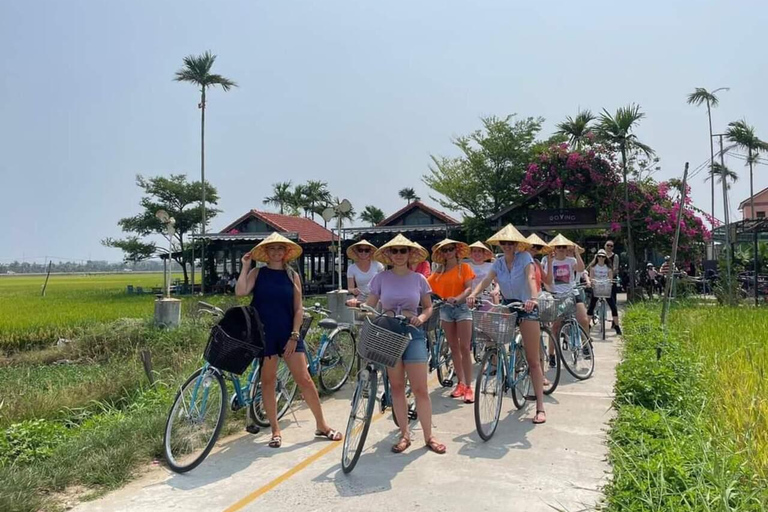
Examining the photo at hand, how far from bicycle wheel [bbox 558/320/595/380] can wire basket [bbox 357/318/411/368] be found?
362 cm

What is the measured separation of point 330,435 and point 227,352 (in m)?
1.24

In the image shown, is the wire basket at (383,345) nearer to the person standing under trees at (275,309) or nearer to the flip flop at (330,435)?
the person standing under trees at (275,309)

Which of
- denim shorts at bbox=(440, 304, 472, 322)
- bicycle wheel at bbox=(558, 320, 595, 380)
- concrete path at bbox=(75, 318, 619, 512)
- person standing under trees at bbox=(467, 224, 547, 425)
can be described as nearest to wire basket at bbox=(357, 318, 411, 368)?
concrete path at bbox=(75, 318, 619, 512)

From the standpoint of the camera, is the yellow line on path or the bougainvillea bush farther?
the bougainvillea bush

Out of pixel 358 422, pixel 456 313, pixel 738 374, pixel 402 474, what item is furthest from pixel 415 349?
pixel 738 374

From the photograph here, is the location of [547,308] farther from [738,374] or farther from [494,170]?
[494,170]

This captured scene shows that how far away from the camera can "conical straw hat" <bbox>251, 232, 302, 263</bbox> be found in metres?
4.75

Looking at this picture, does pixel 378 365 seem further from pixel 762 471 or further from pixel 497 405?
pixel 762 471

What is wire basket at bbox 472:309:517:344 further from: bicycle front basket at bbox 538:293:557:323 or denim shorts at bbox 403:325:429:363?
bicycle front basket at bbox 538:293:557:323

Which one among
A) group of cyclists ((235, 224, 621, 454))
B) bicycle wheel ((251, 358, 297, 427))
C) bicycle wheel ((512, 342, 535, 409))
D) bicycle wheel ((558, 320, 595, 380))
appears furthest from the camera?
bicycle wheel ((558, 320, 595, 380))

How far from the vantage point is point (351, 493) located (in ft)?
12.5

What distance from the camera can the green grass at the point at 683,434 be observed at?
3.20 meters

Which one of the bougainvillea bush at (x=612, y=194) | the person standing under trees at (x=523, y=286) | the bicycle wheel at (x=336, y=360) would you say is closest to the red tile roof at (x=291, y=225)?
the bougainvillea bush at (x=612, y=194)

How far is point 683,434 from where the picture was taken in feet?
13.9
